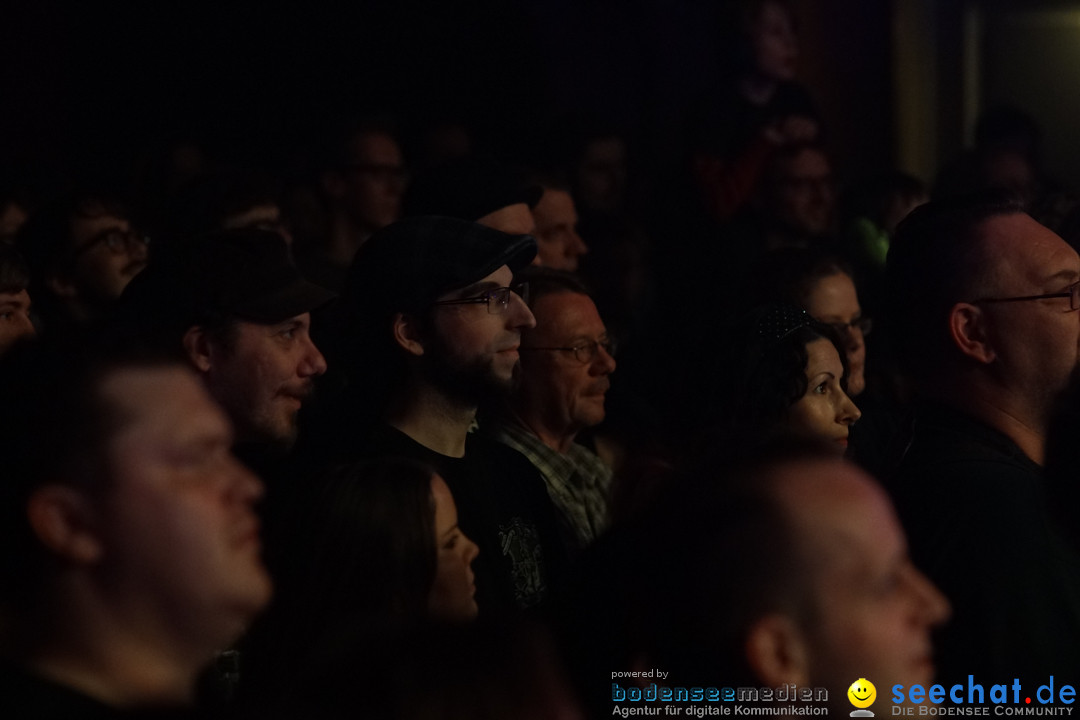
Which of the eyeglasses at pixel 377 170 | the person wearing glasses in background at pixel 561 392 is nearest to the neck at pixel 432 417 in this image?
the person wearing glasses in background at pixel 561 392

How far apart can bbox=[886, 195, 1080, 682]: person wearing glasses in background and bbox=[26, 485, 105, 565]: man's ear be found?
137cm

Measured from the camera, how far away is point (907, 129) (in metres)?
9.30

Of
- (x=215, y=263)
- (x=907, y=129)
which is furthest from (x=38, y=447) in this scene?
(x=907, y=129)

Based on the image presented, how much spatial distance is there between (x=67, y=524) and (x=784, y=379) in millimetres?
2073

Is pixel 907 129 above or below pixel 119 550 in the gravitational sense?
below

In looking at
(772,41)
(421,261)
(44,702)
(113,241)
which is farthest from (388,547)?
(772,41)

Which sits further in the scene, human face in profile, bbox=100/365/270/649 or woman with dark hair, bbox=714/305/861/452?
woman with dark hair, bbox=714/305/861/452

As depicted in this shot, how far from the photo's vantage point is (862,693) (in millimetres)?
2080

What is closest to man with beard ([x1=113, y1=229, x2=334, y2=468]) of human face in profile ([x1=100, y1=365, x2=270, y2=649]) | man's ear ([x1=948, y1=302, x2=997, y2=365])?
human face in profile ([x1=100, y1=365, x2=270, y2=649])

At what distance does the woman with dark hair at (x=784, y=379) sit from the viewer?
3658 millimetres

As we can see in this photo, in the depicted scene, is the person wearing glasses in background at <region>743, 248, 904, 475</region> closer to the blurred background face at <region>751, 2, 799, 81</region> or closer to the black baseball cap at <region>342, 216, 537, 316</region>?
the black baseball cap at <region>342, 216, 537, 316</region>

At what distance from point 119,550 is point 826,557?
0.94 meters

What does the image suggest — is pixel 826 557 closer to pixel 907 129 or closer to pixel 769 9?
pixel 769 9

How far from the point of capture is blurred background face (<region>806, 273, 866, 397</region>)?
180 inches
